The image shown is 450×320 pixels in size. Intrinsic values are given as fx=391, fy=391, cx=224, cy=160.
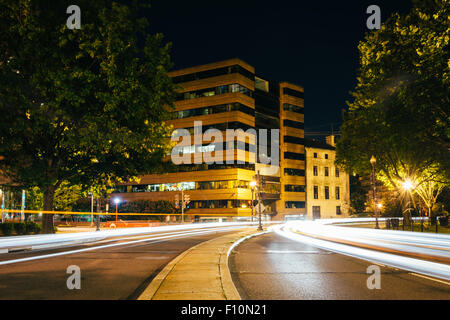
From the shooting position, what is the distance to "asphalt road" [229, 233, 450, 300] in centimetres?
667

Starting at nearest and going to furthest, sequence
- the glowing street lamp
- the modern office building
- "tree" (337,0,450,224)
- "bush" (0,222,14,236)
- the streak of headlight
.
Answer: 1. the streak of headlight
2. "tree" (337,0,450,224)
3. "bush" (0,222,14,236)
4. the glowing street lamp
5. the modern office building

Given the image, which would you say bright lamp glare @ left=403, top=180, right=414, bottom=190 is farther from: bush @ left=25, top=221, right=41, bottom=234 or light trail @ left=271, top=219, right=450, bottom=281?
bush @ left=25, top=221, right=41, bottom=234

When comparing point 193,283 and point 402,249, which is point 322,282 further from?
→ point 402,249

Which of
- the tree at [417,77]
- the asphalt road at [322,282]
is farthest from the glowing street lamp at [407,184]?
the asphalt road at [322,282]

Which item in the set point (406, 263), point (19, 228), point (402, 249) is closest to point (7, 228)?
point (19, 228)

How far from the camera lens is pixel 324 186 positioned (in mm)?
87750

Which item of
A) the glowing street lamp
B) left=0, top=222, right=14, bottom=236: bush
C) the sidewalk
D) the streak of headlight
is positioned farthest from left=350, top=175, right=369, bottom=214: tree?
the sidewalk

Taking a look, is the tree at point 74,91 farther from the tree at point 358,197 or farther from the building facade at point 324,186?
the tree at point 358,197

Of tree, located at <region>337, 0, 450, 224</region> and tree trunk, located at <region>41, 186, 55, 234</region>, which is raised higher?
tree, located at <region>337, 0, 450, 224</region>

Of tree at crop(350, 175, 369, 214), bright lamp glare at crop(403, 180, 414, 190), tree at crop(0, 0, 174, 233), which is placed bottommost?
tree at crop(350, 175, 369, 214)

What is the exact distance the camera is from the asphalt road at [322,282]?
667cm

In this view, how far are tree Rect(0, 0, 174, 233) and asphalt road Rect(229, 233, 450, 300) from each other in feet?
38.5

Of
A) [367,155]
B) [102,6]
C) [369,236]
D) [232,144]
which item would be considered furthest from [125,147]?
[232,144]
